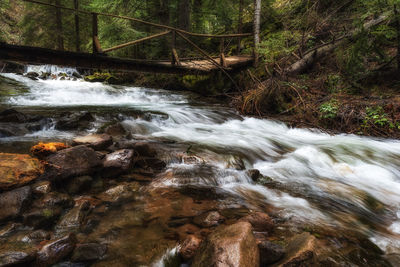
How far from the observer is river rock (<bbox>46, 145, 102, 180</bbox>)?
3107 millimetres

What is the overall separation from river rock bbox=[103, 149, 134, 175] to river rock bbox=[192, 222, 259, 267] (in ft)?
6.64

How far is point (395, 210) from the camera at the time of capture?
139 inches

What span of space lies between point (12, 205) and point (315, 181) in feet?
14.7

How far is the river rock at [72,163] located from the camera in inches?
122

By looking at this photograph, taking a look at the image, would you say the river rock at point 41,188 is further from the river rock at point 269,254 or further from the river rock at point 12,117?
the river rock at point 12,117

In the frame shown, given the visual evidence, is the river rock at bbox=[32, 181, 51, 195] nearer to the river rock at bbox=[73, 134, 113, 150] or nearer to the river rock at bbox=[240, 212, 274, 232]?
the river rock at bbox=[73, 134, 113, 150]

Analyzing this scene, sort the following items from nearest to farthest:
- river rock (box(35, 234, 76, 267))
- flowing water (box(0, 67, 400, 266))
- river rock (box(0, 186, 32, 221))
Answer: river rock (box(35, 234, 76, 267)) → river rock (box(0, 186, 32, 221)) → flowing water (box(0, 67, 400, 266))

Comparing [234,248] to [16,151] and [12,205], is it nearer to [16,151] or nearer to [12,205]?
[12,205]

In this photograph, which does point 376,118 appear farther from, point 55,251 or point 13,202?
point 13,202

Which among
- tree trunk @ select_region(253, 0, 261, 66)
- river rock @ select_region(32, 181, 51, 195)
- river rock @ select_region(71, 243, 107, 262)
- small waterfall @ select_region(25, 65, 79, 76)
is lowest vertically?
river rock @ select_region(71, 243, 107, 262)

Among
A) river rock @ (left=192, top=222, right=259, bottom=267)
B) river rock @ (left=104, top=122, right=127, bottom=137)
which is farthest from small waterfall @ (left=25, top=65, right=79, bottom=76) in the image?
river rock @ (left=192, top=222, right=259, bottom=267)

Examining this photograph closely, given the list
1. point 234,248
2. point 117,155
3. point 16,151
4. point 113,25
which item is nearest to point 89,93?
point 113,25

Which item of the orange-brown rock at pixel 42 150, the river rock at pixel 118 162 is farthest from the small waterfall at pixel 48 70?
the river rock at pixel 118 162

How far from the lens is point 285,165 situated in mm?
4914
